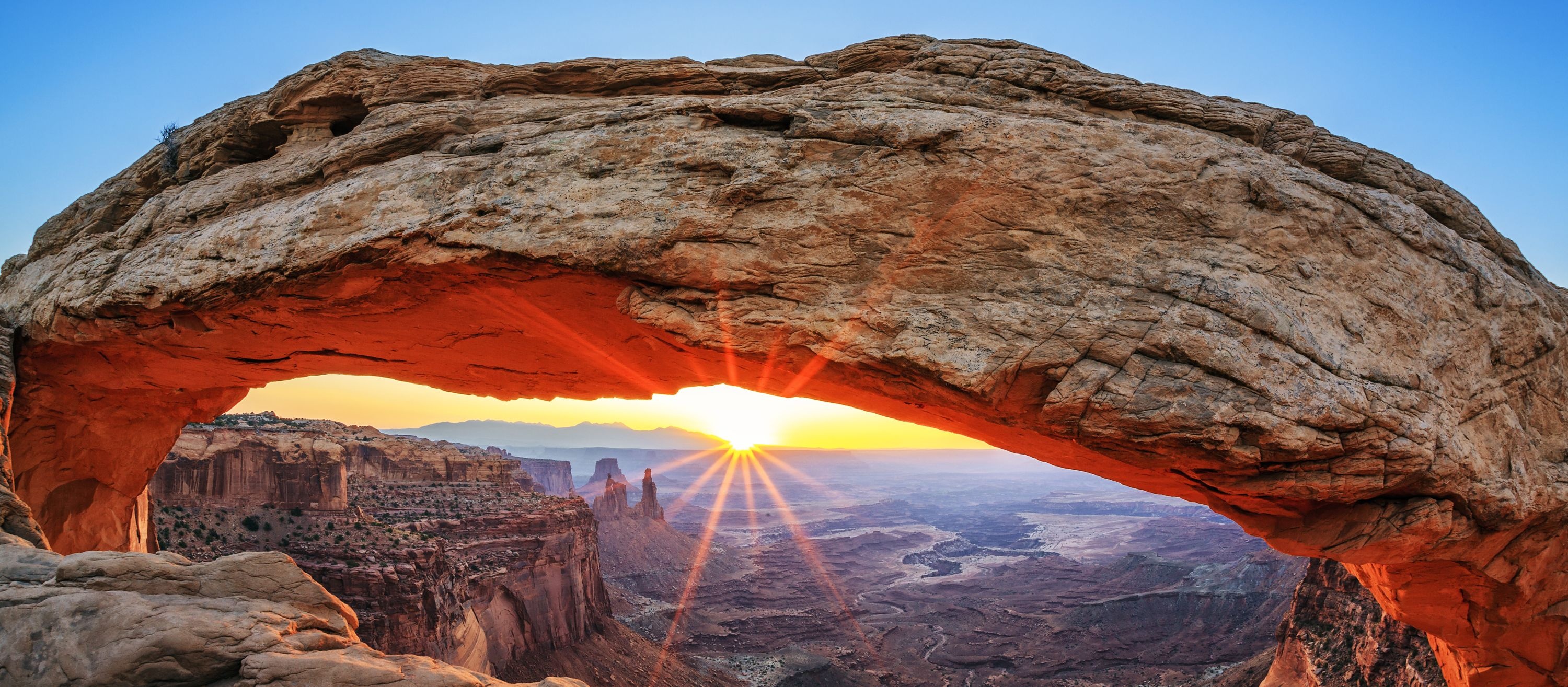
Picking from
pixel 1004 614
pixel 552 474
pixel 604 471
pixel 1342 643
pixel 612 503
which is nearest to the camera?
pixel 1342 643

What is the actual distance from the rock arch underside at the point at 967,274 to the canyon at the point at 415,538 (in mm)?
15350

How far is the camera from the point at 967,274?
8125mm

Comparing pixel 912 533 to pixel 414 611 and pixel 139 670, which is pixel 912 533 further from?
pixel 139 670

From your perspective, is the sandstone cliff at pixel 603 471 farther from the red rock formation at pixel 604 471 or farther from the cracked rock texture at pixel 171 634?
the cracked rock texture at pixel 171 634

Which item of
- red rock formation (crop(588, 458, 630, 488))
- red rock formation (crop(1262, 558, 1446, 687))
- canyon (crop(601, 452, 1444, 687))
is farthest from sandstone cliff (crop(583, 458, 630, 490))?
red rock formation (crop(1262, 558, 1446, 687))

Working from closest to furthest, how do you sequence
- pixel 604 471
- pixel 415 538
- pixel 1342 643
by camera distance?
pixel 1342 643, pixel 415 538, pixel 604 471

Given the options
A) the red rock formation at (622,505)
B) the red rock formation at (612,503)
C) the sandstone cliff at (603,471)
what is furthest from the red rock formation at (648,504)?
the sandstone cliff at (603,471)

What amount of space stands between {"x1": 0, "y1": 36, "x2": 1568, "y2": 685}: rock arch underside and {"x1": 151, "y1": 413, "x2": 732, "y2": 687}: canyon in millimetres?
15350

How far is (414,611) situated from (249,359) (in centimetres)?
1758

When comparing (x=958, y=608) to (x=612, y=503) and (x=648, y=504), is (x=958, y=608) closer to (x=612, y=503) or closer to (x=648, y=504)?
(x=612, y=503)

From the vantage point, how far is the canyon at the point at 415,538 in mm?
27281

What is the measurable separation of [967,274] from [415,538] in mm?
30249

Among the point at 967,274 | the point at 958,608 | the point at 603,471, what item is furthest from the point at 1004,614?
the point at 603,471

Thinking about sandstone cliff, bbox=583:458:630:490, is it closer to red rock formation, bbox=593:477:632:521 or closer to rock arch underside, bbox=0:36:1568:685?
red rock formation, bbox=593:477:632:521
